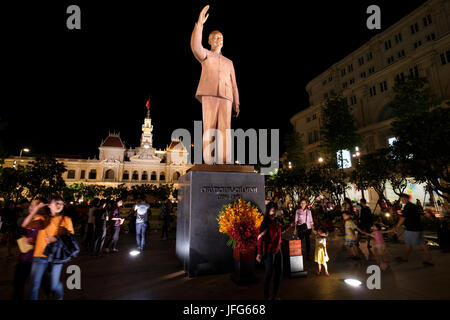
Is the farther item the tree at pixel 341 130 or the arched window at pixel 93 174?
the arched window at pixel 93 174

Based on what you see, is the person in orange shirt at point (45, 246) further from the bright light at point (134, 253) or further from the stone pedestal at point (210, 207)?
the bright light at point (134, 253)

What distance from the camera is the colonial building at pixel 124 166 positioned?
219ft

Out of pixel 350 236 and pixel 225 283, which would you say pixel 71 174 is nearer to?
pixel 225 283

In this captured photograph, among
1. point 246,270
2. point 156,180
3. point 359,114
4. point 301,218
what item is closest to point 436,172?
point 301,218

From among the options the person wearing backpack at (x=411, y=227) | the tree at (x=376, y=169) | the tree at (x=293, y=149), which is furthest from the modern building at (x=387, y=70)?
the person wearing backpack at (x=411, y=227)

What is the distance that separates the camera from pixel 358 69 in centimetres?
3500

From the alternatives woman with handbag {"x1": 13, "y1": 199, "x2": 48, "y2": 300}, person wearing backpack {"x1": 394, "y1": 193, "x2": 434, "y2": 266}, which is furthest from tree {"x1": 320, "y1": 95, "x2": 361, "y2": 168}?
woman with handbag {"x1": 13, "y1": 199, "x2": 48, "y2": 300}

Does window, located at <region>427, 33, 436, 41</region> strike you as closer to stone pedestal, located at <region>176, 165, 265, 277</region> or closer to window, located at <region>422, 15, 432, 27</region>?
window, located at <region>422, 15, 432, 27</region>

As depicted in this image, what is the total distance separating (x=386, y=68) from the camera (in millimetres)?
28094

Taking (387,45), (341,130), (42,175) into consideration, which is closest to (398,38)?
(387,45)

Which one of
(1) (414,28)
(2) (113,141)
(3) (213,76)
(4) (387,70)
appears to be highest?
(1) (414,28)

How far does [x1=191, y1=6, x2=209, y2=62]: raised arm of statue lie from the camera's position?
216 inches

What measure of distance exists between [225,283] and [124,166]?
7195 centimetres
